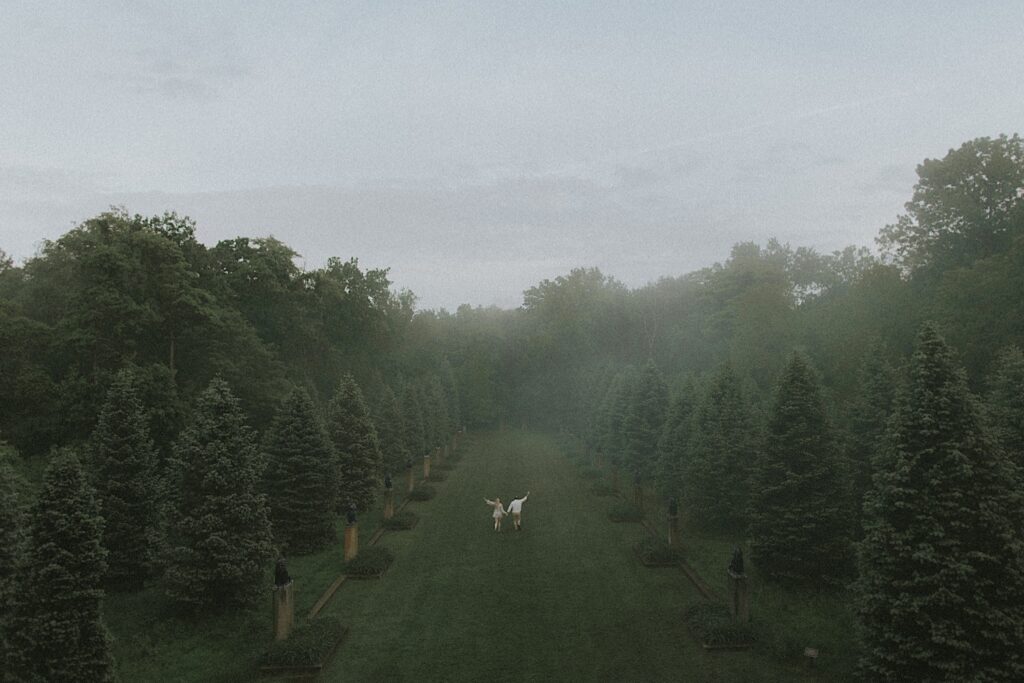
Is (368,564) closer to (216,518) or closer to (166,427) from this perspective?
(216,518)

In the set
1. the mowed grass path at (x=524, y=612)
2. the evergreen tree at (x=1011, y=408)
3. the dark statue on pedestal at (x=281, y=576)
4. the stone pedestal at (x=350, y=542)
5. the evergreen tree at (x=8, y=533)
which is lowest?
the mowed grass path at (x=524, y=612)

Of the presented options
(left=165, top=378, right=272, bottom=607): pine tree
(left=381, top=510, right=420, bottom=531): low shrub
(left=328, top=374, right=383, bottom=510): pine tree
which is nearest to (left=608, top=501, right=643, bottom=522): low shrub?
(left=381, top=510, right=420, bottom=531): low shrub

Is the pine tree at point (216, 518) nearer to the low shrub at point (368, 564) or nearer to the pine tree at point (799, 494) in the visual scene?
the low shrub at point (368, 564)

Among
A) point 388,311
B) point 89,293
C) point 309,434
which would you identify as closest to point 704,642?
point 309,434

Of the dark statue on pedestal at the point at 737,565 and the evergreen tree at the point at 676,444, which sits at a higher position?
the evergreen tree at the point at 676,444

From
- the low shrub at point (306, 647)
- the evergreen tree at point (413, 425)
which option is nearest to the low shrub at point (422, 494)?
the evergreen tree at point (413, 425)

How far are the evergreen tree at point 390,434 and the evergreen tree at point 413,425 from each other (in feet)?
11.6

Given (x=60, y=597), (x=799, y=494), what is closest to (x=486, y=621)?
(x=60, y=597)

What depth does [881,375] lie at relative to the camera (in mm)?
21000

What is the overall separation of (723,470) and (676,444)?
486 centimetres

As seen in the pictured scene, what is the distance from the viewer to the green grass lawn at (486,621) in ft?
40.6

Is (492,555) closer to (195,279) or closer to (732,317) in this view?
(195,279)

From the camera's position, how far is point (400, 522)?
24.7 m

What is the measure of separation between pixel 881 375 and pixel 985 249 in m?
20.3
